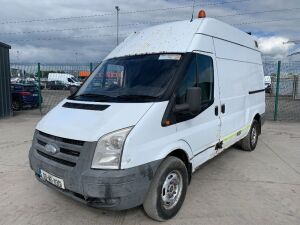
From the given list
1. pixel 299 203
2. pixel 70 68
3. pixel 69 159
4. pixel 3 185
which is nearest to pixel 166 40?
pixel 69 159

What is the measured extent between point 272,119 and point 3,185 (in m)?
10.7

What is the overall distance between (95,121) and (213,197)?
2.25 m

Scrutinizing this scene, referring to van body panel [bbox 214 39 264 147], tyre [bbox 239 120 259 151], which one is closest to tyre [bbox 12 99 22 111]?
tyre [bbox 239 120 259 151]

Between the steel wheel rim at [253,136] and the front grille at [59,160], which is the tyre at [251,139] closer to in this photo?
the steel wheel rim at [253,136]

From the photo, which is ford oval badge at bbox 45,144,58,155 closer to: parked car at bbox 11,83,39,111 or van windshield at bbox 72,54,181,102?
van windshield at bbox 72,54,181,102

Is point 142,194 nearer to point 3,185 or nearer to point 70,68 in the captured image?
point 3,185

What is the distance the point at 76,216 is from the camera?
377 cm

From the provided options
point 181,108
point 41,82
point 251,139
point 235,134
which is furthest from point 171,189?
point 41,82

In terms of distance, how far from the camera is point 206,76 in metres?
4.38

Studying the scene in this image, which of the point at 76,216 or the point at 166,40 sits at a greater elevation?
the point at 166,40

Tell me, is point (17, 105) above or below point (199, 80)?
below

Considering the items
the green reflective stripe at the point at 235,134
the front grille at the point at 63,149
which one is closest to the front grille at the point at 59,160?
the front grille at the point at 63,149

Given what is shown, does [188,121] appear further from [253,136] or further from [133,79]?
[253,136]

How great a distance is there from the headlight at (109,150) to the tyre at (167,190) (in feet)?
1.96
